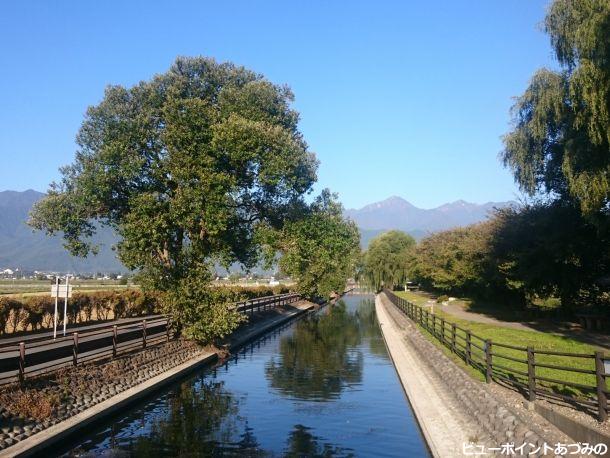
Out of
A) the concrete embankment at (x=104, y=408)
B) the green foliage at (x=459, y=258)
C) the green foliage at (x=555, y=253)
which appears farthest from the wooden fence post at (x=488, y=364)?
the green foliage at (x=459, y=258)

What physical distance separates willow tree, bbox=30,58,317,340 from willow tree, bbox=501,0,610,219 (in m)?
10.8

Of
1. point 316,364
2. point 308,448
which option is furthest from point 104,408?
point 316,364

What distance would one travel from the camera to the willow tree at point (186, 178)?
24969 millimetres

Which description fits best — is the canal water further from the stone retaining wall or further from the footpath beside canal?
the stone retaining wall

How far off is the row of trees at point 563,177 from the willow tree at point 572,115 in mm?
40

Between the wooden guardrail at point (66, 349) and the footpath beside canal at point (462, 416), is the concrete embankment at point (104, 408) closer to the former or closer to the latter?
the wooden guardrail at point (66, 349)

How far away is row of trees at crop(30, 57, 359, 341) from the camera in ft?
82.1

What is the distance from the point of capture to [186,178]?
24.9m

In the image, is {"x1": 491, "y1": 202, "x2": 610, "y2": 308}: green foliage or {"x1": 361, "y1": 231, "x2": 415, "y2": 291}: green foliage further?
{"x1": 361, "y1": 231, "x2": 415, "y2": 291}: green foliage

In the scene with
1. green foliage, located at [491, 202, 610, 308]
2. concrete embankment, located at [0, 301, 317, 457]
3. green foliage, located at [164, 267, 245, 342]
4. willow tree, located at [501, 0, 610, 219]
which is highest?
willow tree, located at [501, 0, 610, 219]

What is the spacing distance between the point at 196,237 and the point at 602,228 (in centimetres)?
1798

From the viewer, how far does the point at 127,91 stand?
28719mm

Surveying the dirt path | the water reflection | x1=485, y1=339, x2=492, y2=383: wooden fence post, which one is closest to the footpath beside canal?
x1=485, y1=339, x2=492, y2=383: wooden fence post

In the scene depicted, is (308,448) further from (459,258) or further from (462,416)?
(459,258)
